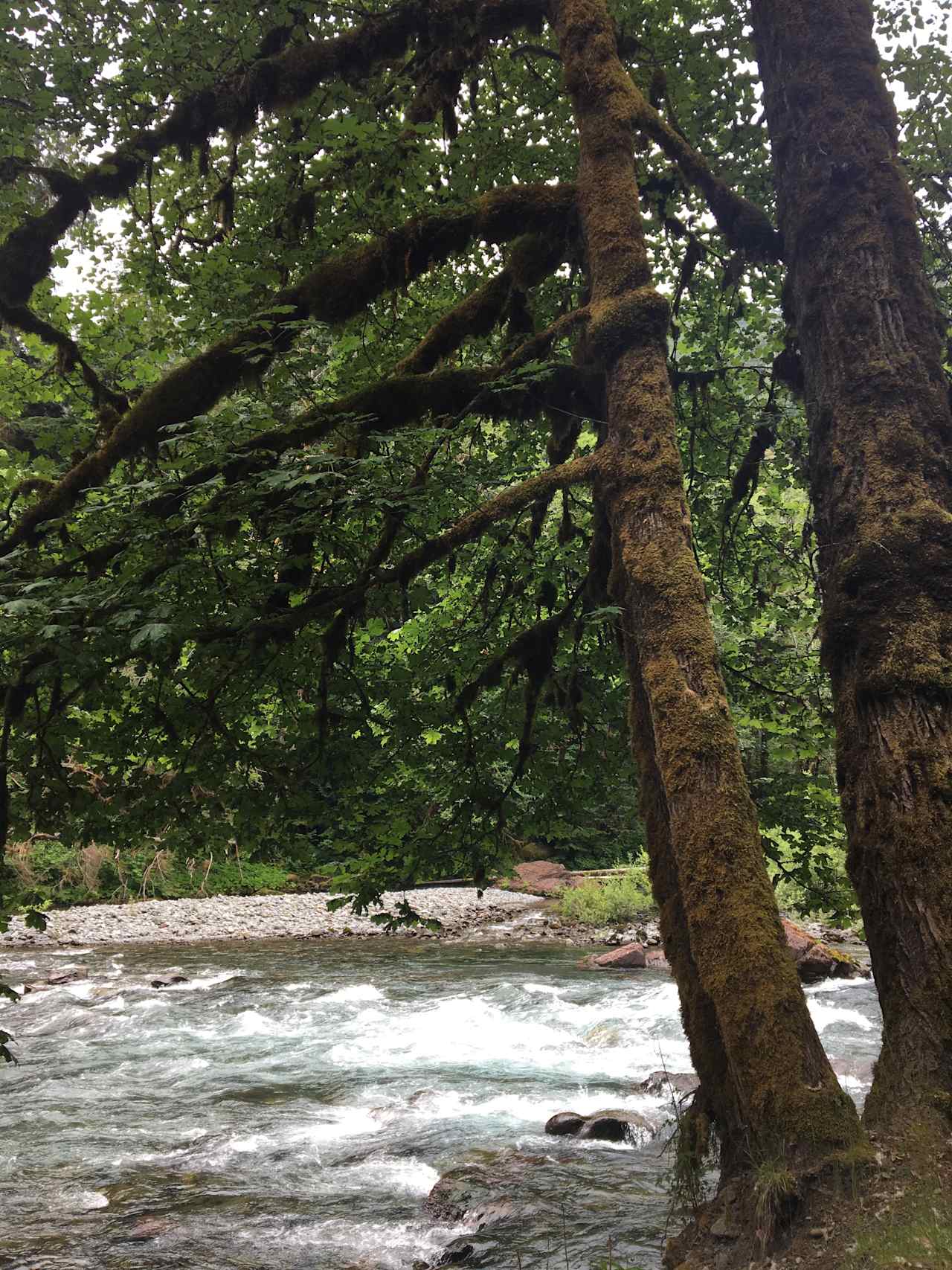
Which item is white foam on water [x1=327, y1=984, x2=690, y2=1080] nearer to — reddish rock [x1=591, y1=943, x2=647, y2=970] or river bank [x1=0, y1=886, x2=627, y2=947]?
reddish rock [x1=591, y1=943, x2=647, y2=970]

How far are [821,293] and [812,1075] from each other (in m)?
3.51

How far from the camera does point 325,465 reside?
446cm

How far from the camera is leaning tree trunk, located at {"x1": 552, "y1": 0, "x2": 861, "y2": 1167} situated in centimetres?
332

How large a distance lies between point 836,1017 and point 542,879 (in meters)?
12.4

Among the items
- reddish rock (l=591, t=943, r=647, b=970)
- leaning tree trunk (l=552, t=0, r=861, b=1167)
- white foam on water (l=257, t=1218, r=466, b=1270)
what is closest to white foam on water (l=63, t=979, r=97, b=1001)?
reddish rock (l=591, t=943, r=647, b=970)

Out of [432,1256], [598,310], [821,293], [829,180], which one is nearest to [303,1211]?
[432,1256]

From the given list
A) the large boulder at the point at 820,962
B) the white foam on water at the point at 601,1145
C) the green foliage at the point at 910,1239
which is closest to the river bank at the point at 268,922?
the large boulder at the point at 820,962

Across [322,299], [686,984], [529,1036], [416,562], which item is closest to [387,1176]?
[686,984]

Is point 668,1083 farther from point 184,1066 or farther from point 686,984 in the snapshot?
point 686,984

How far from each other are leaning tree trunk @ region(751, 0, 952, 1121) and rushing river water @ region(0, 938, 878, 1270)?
313cm

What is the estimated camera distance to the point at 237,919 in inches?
813

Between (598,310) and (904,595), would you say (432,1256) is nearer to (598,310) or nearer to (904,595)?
(904,595)

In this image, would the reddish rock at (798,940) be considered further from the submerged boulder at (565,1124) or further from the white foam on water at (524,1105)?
the submerged boulder at (565,1124)

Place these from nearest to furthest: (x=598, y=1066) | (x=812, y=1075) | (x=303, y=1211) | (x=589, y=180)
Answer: (x=812, y=1075) < (x=589, y=180) < (x=303, y=1211) < (x=598, y=1066)
